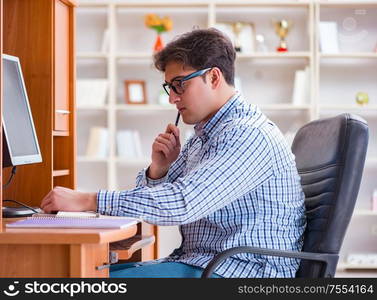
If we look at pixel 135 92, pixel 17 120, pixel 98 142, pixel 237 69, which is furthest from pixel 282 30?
pixel 17 120

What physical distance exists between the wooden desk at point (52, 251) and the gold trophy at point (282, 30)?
414 centimetres

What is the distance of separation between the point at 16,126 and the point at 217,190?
2.70 feet

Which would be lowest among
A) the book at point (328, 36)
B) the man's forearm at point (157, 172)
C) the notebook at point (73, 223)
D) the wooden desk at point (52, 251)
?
the wooden desk at point (52, 251)

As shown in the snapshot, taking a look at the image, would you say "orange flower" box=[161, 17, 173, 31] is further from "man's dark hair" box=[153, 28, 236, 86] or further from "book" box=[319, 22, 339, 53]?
"man's dark hair" box=[153, 28, 236, 86]

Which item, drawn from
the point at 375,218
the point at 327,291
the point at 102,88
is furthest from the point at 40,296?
the point at 375,218

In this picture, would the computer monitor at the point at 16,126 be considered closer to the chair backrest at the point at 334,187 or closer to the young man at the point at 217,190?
the young man at the point at 217,190

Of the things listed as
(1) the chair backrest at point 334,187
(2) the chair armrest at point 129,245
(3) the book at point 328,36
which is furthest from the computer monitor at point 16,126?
(3) the book at point 328,36

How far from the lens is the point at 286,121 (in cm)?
599

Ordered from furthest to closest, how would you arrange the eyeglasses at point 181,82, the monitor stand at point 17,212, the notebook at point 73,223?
the monitor stand at point 17,212 → the eyeglasses at point 181,82 → the notebook at point 73,223

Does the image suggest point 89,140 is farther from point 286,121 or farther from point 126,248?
point 126,248

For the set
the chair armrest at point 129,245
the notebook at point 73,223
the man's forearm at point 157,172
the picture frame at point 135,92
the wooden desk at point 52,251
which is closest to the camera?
the wooden desk at point 52,251

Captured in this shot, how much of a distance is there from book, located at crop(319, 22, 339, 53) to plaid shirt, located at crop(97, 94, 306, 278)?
3.62 m

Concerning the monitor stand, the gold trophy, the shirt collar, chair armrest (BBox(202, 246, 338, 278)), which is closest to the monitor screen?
the monitor stand

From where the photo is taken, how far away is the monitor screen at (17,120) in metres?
2.46
